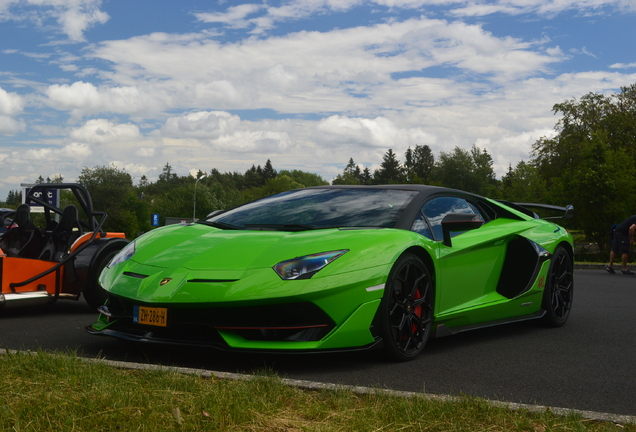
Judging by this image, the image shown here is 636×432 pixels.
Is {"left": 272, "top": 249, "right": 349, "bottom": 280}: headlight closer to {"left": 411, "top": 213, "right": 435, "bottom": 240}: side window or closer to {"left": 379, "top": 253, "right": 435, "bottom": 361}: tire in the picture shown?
{"left": 379, "top": 253, "right": 435, "bottom": 361}: tire

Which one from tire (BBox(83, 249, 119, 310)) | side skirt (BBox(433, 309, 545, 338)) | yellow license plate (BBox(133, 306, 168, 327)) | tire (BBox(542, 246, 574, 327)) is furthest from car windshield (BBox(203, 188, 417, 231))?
tire (BBox(83, 249, 119, 310))

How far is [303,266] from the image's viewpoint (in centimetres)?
432

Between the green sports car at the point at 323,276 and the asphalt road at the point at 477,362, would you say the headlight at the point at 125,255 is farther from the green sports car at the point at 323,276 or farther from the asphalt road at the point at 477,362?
the asphalt road at the point at 477,362


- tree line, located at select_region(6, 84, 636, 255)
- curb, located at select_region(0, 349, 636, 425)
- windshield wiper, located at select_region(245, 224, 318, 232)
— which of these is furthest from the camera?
tree line, located at select_region(6, 84, 636, 255)

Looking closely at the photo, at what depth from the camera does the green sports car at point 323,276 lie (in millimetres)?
4258

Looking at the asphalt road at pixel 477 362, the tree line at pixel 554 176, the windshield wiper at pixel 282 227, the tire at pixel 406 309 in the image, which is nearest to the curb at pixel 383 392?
the asphalt road at pixel 477 362

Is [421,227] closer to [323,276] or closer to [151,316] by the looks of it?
[323,276]

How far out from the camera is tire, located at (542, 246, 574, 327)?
664 centimetres

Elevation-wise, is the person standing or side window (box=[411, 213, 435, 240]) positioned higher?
side window (box=[411, 213, 435, 240])

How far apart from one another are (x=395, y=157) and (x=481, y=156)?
20.2m

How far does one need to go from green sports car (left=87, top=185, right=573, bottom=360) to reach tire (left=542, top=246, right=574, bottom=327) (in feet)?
1.73

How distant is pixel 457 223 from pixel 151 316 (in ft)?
7.38

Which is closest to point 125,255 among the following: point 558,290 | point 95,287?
point 95,287

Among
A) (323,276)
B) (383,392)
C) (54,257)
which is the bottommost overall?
(383,392)
